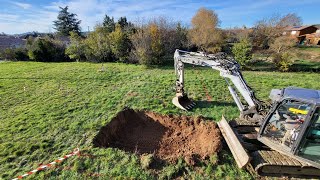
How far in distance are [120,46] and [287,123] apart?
751 inches

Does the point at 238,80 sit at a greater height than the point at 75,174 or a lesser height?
greater

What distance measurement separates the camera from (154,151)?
6.24m

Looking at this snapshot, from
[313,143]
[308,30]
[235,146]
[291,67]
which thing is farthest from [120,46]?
[308,30]

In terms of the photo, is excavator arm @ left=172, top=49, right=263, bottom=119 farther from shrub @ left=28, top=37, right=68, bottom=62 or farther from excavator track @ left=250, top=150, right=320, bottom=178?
shrub @ left=28, top=37, right=68, bottom=62

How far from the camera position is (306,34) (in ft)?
149

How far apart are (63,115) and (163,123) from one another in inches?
162

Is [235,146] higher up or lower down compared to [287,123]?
lower down

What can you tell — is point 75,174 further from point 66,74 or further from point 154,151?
point 66,74

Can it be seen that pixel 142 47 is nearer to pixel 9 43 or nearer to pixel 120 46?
pixel 120 46

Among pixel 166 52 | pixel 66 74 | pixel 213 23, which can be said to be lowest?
pixel 66 74

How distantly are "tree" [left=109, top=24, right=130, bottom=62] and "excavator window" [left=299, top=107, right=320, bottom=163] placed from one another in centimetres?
1898

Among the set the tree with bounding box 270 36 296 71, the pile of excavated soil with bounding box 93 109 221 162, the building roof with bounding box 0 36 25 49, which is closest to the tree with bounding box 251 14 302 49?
the tree with bounding box 270 36 296 71

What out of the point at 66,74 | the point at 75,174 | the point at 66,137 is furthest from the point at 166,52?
the point at 75,174

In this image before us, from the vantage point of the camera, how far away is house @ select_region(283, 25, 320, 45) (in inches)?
1601
